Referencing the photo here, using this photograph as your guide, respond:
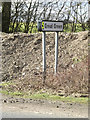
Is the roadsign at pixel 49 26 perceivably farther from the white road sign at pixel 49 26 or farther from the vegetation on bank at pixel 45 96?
the vegetation on bank at pixel 45 96

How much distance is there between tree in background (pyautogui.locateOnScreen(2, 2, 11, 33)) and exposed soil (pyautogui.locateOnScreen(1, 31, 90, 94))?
198 centimetres

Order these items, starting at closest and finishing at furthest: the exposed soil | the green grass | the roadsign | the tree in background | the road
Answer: the road, the green grass, the exposed soil, the roadsign, the tree in background

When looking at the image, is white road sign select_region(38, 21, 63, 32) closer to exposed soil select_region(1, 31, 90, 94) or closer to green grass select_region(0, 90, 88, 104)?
exposed soil select_region(1, 31, 90, 94)

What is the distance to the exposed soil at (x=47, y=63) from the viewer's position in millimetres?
11094

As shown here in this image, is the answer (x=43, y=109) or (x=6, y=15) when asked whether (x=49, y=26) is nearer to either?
(x=43, y=109)

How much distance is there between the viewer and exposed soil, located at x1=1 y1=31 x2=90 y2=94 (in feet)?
36.4

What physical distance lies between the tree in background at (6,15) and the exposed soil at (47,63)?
6.51 ft

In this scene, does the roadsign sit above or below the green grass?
above

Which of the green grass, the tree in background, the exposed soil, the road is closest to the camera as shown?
the road

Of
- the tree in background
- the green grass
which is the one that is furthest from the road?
the tree in background

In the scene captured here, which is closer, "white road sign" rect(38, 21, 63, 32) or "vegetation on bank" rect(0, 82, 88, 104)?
"vegetation on bank" rect(0, 82, 88, 104)

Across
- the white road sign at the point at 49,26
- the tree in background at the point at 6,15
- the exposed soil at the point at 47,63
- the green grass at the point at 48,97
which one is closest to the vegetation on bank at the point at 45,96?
the green grass at the point at 48,97

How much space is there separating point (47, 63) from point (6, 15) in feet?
19.5

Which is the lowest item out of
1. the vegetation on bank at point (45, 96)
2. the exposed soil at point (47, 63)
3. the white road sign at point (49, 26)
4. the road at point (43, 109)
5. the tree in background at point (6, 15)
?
the vegetation on bank at point (45, 96)
